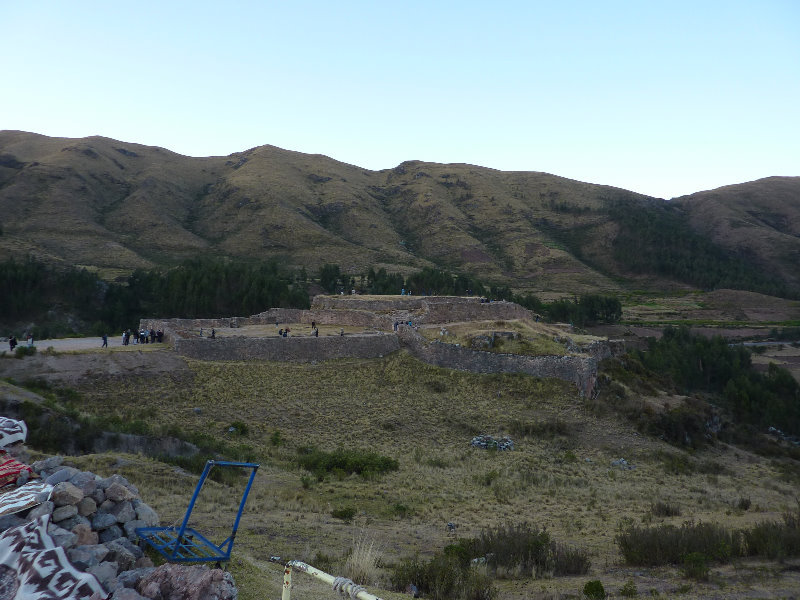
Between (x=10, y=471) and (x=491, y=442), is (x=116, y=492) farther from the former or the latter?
(x=491, y=442)

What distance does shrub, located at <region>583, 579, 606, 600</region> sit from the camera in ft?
25.4

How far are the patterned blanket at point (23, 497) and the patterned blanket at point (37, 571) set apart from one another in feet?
1.00

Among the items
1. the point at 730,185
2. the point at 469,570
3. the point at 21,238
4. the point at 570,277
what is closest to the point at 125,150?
the point at 21,238

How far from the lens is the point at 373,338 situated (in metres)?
29.8

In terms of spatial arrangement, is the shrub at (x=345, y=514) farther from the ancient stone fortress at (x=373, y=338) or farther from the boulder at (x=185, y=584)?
the ancient stone fortress at (x=373, y=338)

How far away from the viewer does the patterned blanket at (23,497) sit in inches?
232

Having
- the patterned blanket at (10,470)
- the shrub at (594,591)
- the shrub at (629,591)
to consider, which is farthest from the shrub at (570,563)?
the patterned blanket at (10,470)

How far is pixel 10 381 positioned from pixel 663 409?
29622mm

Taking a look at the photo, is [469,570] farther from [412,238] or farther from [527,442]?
[412,238]

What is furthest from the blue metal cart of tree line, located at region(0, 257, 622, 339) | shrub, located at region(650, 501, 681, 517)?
tree line, located at region(0, 257, 622, 339)

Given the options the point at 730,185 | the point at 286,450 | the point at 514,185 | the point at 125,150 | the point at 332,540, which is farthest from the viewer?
the point at 730,185

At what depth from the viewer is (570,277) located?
102875mm

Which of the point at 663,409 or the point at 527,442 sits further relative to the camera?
the point at 663,409

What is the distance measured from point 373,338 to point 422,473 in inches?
481
